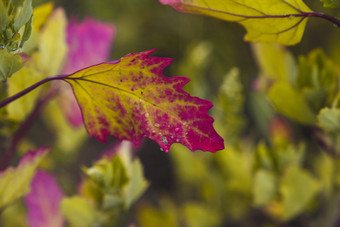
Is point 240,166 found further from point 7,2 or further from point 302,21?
point 7,2

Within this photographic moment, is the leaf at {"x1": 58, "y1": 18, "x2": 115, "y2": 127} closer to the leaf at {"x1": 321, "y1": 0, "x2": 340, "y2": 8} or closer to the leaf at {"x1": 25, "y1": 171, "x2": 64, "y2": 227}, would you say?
the leaf at {"x1": 25, "y1": 171, "x2": 64, "y2": 227}

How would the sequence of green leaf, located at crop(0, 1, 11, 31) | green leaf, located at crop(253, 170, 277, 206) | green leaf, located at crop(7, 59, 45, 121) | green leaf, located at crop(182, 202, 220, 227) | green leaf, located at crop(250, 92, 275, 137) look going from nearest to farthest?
green leaf, located at crop(0, 1, 11, 31), green leaf, located at crop(7, 59, 45, 121), green leaf, located at crop(253, 170, 277, 206), green leaf, located at crop(182, 202, 220, 227), green leaf, located at crop(250, 92, 275, 137)

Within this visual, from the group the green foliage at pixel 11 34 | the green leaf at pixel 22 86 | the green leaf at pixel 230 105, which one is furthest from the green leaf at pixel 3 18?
the green leaf at pixel 230 105

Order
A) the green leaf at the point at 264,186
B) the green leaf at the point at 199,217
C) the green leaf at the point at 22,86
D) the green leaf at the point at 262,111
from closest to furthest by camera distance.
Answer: the green leaf at the point at 22,86 → the green leaf at the point at 264,186 → the green leaf at the point at 199,217 → the green leaf at the point at 262,111

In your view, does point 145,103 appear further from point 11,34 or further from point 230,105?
point 230,105

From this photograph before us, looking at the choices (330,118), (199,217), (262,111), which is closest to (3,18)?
(330,118)

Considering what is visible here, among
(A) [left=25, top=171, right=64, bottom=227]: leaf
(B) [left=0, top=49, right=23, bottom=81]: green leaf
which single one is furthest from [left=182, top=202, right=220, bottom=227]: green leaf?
(B) [left=0, top=49, right=23, bottom=81]: green leaf

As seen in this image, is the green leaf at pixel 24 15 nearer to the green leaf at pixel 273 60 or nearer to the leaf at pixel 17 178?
the leaf at pixel 17 178
